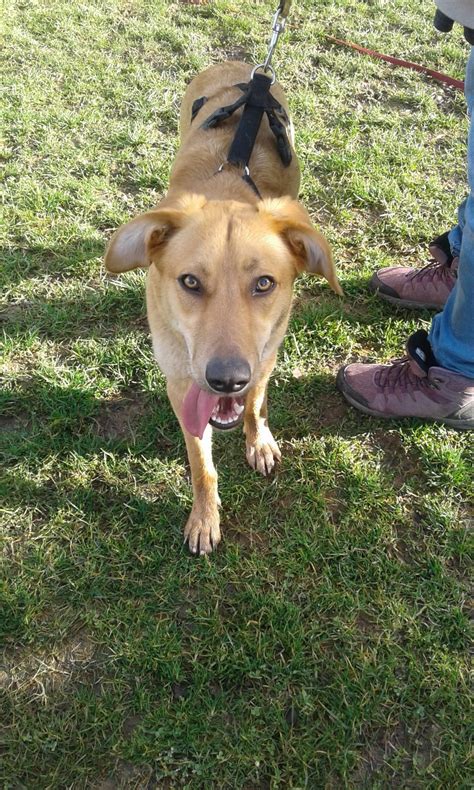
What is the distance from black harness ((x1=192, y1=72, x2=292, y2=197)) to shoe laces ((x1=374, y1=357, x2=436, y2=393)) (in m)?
1.42

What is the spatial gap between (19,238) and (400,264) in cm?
301

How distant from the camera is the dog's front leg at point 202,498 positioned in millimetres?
2914

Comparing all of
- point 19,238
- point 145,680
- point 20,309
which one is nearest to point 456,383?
point 145,680

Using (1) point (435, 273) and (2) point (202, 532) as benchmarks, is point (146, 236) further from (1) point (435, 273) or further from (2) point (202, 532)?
(1) point (435, 273)

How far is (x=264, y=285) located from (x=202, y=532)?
52.7 inches

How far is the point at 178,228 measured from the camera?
8.33 feet

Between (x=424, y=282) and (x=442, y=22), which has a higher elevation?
(x=442, y=22)

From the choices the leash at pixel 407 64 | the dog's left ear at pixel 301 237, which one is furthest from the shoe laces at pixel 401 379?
the leash at pixel 407 64

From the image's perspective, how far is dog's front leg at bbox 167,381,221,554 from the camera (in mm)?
2914

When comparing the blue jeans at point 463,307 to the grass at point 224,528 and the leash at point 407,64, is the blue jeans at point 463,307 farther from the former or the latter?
the leash at point 407,64

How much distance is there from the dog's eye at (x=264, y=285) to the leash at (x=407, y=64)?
193 inches

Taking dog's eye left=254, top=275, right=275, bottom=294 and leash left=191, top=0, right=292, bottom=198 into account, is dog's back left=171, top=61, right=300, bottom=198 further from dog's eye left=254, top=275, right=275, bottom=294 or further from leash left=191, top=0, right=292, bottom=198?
dog's eye left=254, top=275, right=275, bottom=294

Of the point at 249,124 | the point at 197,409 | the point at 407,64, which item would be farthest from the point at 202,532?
the point at 407,64

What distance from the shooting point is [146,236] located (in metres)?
2.48
